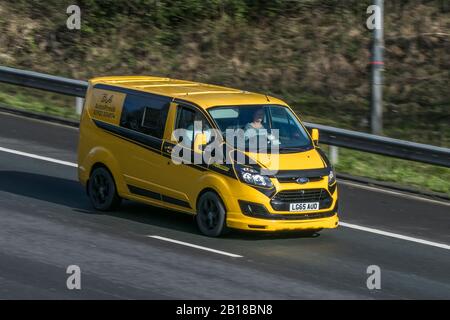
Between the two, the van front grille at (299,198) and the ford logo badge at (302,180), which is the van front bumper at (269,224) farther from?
the ford logo badge at (302,180)

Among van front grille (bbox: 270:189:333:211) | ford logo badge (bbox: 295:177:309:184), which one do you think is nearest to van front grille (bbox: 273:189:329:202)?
van front grille (bbox: 270:189:333:211)

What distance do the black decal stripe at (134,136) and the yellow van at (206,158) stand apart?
1cm

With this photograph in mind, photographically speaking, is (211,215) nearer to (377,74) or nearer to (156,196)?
(156,196)

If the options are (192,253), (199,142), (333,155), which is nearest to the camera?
(192,253)

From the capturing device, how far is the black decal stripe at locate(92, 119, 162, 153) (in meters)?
14.8

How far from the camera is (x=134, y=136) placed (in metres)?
15.1

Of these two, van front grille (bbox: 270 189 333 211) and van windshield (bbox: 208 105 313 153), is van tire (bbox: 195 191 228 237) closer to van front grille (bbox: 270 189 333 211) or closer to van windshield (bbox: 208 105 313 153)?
van front grille (bbox: 270 189 333 211)

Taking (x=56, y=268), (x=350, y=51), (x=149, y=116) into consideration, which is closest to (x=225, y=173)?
(x=149, y=116)

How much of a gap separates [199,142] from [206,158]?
27 cm

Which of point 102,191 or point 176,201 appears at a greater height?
point 176,201

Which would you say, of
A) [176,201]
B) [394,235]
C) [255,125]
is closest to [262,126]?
[255,125]

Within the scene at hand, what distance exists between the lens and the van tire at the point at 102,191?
50.7 ft

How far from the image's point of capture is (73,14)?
29.3 m
